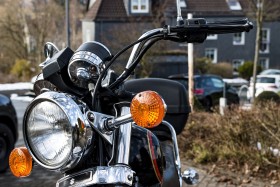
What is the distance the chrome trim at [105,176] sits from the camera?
1.79 m

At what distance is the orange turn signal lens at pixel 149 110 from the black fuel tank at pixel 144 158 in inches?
13.6

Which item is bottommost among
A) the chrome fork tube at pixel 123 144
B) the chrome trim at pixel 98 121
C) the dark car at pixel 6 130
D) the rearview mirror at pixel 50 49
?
the dark car at pixel 6 130

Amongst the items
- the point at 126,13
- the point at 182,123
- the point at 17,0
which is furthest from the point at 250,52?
the point at 182,123

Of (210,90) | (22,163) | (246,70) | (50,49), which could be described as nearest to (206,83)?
(210,90)

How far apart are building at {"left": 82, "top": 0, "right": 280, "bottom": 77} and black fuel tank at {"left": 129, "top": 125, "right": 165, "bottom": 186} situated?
57.1ft

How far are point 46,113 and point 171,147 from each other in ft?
3.34

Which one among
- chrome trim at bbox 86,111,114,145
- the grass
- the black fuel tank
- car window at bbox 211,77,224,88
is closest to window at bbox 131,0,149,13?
car window at bbox 211,77,224,88

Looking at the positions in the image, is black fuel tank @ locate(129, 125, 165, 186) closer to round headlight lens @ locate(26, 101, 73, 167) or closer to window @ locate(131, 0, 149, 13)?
round headlight lens @ locate(26, 101, 73, 167)

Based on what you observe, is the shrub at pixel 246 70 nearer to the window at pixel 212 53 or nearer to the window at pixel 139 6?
the window at pixel 212 53

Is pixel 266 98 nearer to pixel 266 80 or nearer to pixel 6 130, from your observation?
pixel 6 130

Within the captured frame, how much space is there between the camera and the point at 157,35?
1895 mm

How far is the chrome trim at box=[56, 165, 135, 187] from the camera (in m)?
1.79

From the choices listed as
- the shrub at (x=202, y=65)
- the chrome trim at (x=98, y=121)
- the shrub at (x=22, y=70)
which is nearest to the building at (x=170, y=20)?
the shrub at (x=202, y=65)

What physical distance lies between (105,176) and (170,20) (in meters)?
18.6
